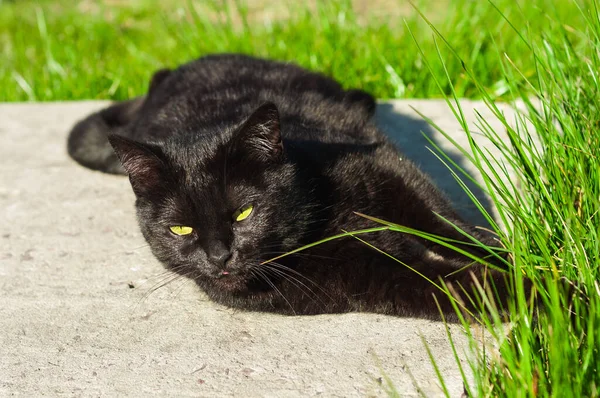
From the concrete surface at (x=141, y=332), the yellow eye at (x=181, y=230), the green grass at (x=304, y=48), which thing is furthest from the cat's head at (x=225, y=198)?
the green grass at (x=304, y=48)

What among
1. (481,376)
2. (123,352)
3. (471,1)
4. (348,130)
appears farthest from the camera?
(471,1)

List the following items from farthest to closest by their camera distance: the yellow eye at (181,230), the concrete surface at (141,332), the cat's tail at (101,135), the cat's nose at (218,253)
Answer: the cat's tail at (101,135), the yellow eye at (181,230), the cat's nose at (218,253), the concrete surface at (141,332)

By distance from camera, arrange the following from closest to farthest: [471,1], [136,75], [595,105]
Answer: [595,105]
[471,1]
[136,75]

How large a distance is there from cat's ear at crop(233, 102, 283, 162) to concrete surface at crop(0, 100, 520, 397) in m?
0.52

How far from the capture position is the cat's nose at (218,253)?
2.12 meters

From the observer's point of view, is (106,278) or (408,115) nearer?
(106,278)

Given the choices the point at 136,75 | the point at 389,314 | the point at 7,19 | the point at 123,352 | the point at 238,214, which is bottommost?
the point at 7,19

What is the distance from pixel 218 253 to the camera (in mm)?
2121

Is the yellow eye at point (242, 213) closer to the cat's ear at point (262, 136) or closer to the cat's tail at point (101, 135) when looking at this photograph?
the cat's ear at point (262, 136)

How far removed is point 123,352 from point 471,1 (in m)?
3.04

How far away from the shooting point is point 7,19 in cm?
682

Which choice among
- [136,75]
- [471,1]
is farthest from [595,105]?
[136,75]

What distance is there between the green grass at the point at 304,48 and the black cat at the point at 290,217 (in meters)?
1.24

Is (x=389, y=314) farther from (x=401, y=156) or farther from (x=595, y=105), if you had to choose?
(x=595, y=105)
